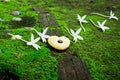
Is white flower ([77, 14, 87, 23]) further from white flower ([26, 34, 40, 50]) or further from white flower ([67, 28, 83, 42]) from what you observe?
white flower ([26, 34, 40, 50])

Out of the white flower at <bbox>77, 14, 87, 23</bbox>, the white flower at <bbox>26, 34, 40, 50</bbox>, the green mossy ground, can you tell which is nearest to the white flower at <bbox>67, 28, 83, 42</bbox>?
the green mossy ground

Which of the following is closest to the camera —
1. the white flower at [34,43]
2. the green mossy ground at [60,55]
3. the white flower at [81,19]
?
the green mossy ground at [60,55]

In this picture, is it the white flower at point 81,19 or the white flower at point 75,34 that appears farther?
the white flower at point 81,19

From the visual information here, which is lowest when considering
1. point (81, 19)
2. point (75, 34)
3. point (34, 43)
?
point (34, 43)

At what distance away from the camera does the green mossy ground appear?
3.77 m

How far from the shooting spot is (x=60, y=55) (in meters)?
4.13

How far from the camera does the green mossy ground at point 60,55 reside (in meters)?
3.77

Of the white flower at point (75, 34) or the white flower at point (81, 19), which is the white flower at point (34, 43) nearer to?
the white flower at point (75, 34)

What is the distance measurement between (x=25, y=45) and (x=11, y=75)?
66 centimetres

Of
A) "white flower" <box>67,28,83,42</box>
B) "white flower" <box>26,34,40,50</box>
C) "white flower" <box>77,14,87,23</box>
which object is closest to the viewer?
"white flower" <box>26,34,40,50</box>

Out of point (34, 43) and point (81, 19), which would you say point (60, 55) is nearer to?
point (34, 43)

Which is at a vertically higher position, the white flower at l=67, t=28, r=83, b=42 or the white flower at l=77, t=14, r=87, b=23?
the white flower at l=77, t=14, r=87, b=23

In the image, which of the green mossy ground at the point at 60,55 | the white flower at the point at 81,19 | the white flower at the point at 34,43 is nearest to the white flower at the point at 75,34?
the green mossy ground at the point at 60,55

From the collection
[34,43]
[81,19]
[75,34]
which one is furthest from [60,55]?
[81,19]
